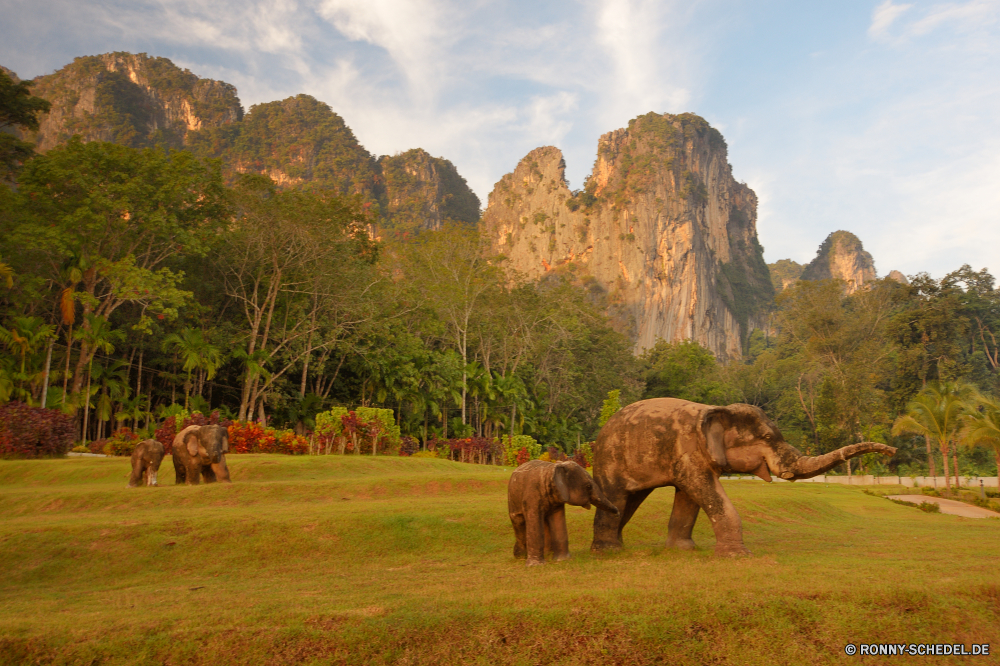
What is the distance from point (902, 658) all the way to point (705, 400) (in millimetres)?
47971

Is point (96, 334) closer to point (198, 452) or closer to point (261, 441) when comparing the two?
point (261, 441)

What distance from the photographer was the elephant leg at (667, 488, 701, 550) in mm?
9711

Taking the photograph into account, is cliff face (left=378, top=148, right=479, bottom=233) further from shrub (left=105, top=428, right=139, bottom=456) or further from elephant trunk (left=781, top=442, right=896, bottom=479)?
elephant trunk (left=781, top=442, right=896, bottom=479)

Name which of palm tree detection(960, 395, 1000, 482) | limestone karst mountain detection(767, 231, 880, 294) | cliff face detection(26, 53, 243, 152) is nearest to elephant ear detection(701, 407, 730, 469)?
palm tree detection(960, 395, 1000, 482)

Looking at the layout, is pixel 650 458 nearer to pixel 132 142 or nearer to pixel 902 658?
pixel 902 658

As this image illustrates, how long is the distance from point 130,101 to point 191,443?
83.4 meters

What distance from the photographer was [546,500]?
29.2 ft

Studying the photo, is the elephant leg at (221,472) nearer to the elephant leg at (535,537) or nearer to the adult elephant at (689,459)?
the elephant leg at (535,537)

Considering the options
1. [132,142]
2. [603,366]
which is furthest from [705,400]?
[132,142]

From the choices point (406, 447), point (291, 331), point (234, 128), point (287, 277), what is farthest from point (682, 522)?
point (234, 128)

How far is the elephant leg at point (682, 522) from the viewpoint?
31.9 ft

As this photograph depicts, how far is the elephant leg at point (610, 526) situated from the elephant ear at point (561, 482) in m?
1.15

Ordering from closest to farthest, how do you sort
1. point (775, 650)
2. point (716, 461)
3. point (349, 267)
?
1. point (775, 650)
2. point (716, 461)
3. point (349, 267)

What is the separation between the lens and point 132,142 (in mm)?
76250
